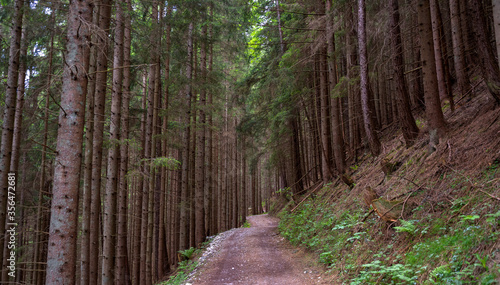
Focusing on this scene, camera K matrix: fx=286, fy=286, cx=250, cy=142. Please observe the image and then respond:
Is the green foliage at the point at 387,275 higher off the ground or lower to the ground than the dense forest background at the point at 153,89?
lower

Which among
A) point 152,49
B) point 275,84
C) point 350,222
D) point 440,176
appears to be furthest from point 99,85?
point 440,176

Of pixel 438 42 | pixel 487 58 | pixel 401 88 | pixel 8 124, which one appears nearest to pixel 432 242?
pixel 487 58

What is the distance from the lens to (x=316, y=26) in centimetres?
1034

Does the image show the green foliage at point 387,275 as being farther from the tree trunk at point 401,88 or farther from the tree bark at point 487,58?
the tree trunk at point 401,88

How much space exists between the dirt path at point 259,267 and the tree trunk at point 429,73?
4493 mm

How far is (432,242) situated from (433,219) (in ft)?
2.14

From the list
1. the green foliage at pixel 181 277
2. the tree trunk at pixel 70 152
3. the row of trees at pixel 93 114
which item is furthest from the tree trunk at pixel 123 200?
the tree trunk at pixel 70 152

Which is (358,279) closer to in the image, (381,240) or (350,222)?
(381,240)

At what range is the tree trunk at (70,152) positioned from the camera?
157 inches

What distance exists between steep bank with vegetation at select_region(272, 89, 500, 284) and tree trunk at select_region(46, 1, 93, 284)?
4.41 m

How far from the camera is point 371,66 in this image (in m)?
12.6

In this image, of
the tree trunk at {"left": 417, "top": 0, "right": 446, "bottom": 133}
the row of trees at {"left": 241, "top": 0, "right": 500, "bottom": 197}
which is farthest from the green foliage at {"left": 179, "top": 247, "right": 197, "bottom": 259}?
the tree trunk at {"left": 417, "top": 0, "right": 446, "bottom": 133}

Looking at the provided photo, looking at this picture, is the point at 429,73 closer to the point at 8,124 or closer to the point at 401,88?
the point at 401,88

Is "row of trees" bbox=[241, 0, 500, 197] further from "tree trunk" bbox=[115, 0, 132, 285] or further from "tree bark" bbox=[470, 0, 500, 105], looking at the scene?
"tree trunk" bbox=[115, 0, 132, 285]
